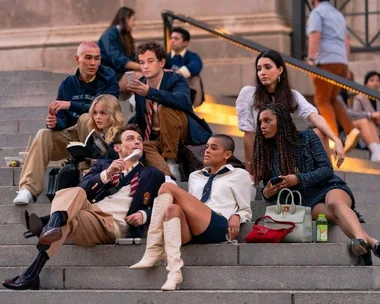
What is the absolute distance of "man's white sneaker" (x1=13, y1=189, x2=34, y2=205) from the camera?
1420cm

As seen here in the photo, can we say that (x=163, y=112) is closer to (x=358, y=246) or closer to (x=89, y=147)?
(x=89, y=147)

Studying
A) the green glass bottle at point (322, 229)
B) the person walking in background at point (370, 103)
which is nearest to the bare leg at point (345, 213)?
the green glass bottle at point (322, 229)

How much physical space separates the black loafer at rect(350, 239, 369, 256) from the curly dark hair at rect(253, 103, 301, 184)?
1.03 m

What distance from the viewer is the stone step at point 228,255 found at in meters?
12.9

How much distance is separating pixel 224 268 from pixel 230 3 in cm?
825

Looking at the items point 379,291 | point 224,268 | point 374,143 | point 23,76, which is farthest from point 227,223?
point 23,76

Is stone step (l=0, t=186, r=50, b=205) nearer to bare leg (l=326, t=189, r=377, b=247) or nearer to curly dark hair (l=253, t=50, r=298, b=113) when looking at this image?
curly dark hair (l=253, t=50, r=298, b=113)

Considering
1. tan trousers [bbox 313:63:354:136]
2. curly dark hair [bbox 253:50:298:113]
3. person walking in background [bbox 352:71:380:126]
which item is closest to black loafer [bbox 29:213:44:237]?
curly dark hair [bbox 253:50:298:113]

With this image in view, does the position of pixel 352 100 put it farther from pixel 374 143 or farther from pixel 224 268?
pixel 224 268

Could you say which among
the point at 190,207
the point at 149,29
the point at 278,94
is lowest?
the point at 190,207

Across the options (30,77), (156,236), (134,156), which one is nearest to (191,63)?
(30,77)

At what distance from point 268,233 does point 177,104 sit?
2180mm

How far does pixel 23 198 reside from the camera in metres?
14.2

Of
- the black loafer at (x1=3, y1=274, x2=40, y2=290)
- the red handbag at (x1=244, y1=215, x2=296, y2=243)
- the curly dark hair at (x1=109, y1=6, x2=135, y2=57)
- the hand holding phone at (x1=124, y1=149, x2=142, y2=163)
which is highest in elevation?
the curly dark hair at (x1=109, y1=6, x2=135, y2=57)
